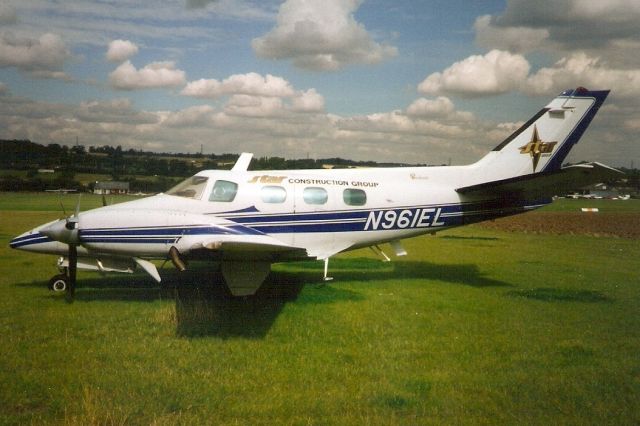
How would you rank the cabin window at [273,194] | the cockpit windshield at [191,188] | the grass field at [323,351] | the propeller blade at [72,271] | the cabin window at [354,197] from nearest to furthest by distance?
the grass field at [323,351] → the propeller blade at [72,271] → the cockpit windshield at [191,188] → the cabin window at [273,194] → the cabin window at [354,197]

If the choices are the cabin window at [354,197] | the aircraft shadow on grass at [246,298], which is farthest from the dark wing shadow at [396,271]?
the cabin window at [354,197]

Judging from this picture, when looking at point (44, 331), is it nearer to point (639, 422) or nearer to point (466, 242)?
point (639, 422)

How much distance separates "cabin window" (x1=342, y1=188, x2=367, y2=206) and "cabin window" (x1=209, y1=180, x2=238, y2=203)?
101 inches

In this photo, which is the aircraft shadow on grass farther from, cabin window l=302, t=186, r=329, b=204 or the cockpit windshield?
the cockpit windshield

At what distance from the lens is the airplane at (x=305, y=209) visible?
29.8ft

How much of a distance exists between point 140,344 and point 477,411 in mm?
4931

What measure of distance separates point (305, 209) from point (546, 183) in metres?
5.70

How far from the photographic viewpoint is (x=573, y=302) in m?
10.5

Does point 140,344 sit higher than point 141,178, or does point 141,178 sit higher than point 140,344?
point 141,178

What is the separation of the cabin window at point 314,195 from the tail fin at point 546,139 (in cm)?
447

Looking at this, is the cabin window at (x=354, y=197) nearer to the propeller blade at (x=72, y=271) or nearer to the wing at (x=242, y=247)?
the wing at (x=242, y=247)

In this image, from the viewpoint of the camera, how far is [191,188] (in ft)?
33.7

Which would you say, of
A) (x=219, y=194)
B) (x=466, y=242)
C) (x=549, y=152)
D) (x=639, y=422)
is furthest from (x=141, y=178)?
(x=639, y=422)

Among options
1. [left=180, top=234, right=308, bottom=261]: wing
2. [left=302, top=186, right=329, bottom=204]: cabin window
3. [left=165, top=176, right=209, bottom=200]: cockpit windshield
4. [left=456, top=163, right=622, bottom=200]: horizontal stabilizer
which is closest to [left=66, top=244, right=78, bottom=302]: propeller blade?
[left=165, top=176, right=209, bottom=200]: cockpit windshield
